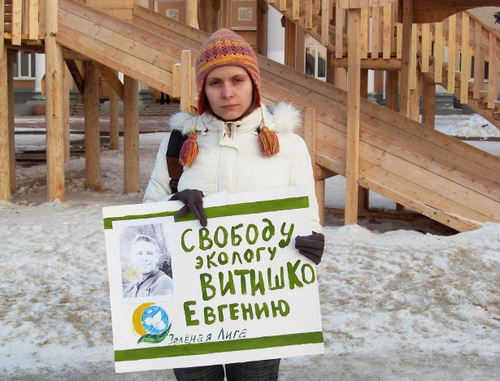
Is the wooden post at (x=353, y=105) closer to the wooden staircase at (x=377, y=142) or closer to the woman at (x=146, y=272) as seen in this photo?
the wooden staircase at (x=377, y=142)

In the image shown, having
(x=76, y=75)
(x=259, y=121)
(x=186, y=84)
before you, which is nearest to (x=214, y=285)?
(x=259, y=121)

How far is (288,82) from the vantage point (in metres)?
11.4

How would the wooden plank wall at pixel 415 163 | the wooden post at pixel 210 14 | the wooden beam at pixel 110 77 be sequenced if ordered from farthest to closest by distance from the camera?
the wooden post at pixel 210 14, the wooden beam at pixel 110 77, the wooden plank wall at pixel 415 163

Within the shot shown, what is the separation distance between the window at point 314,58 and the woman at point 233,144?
3168 cm

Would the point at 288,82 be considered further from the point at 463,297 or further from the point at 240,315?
the point at 240,315

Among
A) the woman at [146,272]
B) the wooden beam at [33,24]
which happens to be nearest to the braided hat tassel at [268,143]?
the woman at [146,272]

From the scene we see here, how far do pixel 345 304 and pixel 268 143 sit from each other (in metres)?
3.64

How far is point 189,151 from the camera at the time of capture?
3.34 meters

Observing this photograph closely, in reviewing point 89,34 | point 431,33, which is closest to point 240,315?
point 89,34

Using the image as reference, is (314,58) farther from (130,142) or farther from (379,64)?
(130,142)

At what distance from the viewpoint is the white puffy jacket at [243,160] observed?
335cm

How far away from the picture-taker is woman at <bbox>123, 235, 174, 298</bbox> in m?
3.21

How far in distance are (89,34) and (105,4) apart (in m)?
2.13

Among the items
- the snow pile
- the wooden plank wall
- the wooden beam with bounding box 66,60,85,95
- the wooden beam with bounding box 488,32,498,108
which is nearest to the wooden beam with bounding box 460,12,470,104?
the wooden beam with bounding box 488,32,498,108
